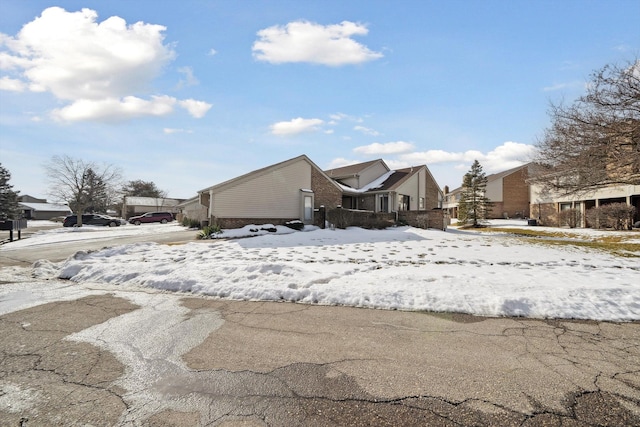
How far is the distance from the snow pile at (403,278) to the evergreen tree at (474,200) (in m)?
25.5

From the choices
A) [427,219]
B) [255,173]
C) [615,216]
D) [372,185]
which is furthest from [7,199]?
[615,216]

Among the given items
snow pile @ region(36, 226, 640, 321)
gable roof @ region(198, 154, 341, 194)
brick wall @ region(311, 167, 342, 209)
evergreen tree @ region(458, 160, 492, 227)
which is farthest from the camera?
evergreen tree @ region(458, 160, 492, 227)

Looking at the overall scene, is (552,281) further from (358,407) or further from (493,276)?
(358,407)

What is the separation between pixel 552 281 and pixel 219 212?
1790 cm

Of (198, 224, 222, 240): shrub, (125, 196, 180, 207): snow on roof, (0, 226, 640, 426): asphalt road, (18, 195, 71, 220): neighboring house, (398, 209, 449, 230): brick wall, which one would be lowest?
(0, 226, 640, 426): asphalt road

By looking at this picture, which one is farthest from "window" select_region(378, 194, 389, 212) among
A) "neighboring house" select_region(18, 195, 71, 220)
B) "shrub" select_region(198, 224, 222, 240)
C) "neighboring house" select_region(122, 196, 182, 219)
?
"neighboring house" select_region(18, 195, 71, 220)

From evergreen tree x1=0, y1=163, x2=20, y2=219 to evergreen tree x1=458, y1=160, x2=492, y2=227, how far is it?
207 ft

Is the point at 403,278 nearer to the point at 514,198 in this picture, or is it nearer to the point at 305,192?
the point at 305,192

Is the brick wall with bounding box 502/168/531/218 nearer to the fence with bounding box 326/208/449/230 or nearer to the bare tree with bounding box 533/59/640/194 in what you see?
the fence with bounding box 326/208/449/230

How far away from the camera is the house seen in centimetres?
2102

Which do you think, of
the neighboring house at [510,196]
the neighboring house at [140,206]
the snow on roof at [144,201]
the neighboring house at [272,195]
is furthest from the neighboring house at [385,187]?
the snow on roof at [144,201]

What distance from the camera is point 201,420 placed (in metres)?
2.60

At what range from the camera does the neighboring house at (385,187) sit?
2945 centimetres

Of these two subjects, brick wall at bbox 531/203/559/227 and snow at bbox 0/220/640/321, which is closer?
snow at bbox 0/220/640/321
